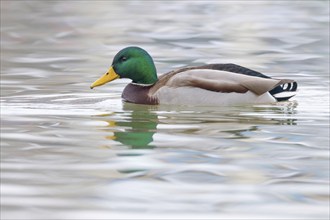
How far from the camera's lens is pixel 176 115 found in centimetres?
1082

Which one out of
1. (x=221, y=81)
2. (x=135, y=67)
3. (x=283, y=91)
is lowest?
(x=283, y=91)

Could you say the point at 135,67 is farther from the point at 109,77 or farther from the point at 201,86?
the point at 201,86

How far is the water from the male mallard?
0.13 m

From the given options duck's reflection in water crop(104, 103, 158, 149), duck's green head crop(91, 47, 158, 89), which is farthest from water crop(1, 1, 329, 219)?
duck's green head crop(91, 47, 158, 89)

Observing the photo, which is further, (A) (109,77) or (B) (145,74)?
(A) (109,77)

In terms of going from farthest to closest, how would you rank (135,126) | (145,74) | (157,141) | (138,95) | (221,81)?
(145,74) < (138,95) < (221,81) < (135,126) < (157,141)

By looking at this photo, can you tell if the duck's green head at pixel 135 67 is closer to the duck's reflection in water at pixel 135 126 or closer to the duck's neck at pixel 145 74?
the duck's neck at pixel 145 74

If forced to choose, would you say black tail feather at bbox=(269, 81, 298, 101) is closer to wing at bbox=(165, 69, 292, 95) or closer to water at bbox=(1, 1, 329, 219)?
water at bbox=(1, 1, 329, 219)

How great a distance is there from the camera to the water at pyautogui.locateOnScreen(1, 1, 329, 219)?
6.63 m

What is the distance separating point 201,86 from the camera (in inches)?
452

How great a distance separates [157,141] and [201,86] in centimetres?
251

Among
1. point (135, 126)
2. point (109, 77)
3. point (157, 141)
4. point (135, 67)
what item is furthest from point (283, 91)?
point (157, 141)

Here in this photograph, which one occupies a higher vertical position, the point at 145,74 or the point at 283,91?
the point at 145,74

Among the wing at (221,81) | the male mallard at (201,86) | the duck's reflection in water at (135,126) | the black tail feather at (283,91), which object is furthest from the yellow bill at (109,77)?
the black tail feather at (283,91)
